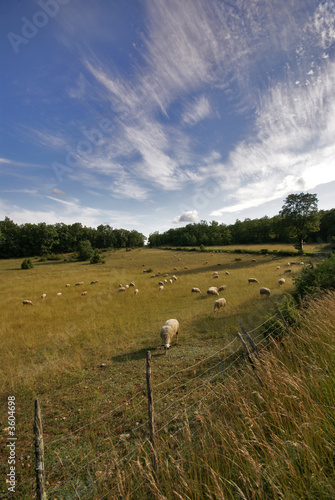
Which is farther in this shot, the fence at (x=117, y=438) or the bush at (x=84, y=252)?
the bush at (x=84, y=252)

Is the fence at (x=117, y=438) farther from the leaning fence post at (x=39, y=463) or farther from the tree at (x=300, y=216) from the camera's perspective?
the tree at (x=300, y=216)

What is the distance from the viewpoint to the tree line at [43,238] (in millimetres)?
71688

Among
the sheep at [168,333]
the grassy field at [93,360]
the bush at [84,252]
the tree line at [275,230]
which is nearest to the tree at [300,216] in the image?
the tree line at [275,230]

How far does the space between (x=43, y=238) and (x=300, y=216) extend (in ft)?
292

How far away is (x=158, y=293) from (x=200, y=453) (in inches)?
613

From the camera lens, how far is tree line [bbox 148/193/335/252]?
4084cm

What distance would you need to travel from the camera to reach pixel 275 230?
45656 mm

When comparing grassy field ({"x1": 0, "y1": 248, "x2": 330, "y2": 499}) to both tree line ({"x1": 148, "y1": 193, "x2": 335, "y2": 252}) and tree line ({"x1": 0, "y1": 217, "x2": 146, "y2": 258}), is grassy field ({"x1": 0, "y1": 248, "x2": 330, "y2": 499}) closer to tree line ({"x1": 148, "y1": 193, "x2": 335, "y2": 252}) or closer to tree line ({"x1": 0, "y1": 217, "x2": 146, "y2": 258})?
tree line ({"x1": 148, "y1": 193, "x2": 335, "y2": 252})

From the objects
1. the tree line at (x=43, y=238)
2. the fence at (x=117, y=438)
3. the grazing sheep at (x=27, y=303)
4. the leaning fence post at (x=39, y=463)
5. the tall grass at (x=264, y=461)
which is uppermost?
the tree line at (x=43, y=238)

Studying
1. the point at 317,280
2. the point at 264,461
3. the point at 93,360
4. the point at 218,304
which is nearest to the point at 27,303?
the point at 93,360

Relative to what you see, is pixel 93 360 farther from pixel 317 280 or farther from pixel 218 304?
pixel 317 280

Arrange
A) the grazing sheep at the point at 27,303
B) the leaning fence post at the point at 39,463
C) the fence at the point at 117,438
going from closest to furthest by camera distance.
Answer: the leaning fence post at the point at 39,463
the fence at the point at 117,438
the grazing sheep at the point at 27,303

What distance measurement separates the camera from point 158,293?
18.4 metres

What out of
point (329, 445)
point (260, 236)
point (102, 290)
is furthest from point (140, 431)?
point (260, 236)
